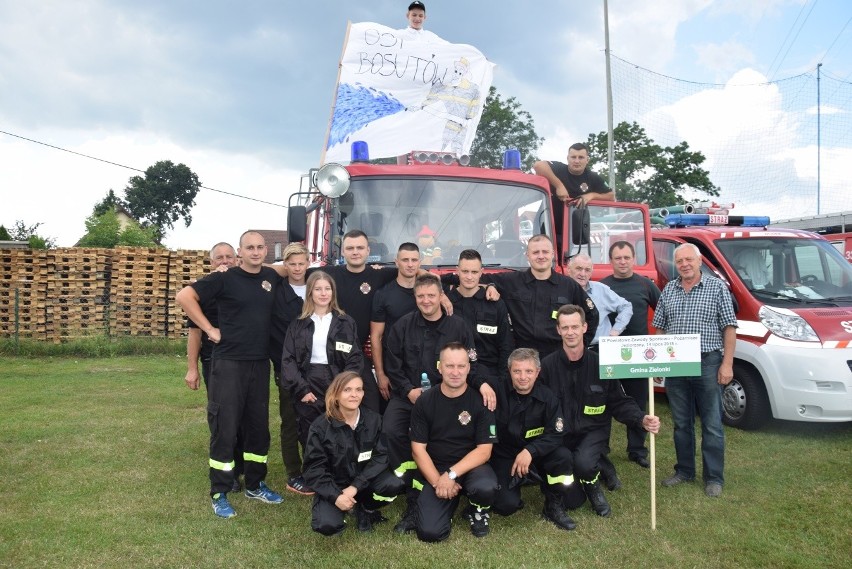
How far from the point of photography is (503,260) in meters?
5.89

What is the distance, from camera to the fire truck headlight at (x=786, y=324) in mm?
6148

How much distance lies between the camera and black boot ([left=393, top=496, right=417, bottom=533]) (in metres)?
4.32

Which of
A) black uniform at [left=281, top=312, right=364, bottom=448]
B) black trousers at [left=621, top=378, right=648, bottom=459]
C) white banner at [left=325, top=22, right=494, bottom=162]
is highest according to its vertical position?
white banner at [left=325, top=22, right=494, bottom=162]

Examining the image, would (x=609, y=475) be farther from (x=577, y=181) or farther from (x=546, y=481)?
(x=577, y=181)

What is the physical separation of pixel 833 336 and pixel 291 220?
4890 millimetres

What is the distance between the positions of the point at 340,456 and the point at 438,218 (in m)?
2.37

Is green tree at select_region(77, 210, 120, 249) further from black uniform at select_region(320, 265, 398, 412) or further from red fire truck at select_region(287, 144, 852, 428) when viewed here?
black uniform at select_region(320, 265, 398, 412)

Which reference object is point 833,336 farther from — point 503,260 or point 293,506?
point 293,506

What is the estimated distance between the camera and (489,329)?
4.99m

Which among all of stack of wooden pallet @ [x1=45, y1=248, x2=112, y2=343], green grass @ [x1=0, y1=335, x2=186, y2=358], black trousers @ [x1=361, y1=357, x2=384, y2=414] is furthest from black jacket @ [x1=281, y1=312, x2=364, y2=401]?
stack of wooden pallet @ [x1=45, y1=248, x2=112, y2=343]

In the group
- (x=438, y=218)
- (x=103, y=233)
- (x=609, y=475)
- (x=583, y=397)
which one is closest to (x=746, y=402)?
(x=609, y=475)

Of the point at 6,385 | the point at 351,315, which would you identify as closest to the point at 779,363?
the point at 351,315

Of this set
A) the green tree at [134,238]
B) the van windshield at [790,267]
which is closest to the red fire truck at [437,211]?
the van windshield at [790,267]

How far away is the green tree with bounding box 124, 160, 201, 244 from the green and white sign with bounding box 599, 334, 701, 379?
65.1 meters
